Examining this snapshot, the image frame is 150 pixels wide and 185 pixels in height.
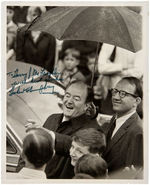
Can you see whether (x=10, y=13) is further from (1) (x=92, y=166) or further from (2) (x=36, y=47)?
(1) (x=92, y=166)

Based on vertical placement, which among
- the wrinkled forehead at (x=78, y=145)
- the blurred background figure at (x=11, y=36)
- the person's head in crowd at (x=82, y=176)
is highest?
the blurred background figure at (x=11, y=36)

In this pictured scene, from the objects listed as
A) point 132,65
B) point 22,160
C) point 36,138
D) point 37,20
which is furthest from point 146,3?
point 22,160

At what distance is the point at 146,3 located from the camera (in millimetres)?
2828

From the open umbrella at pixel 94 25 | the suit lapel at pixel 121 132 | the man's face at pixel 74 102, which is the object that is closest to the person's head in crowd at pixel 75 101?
the man's face at pixel 74 102

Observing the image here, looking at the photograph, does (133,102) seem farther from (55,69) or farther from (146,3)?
(146,3)

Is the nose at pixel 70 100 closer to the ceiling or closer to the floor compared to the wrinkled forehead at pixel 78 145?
closer to the ceiling

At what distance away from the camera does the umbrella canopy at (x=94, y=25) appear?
2.64m

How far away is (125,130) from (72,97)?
63 cm

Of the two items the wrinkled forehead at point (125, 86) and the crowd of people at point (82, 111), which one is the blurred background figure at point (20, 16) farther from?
the wrinkled forehead at point (125, 86)

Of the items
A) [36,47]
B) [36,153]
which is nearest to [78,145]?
[36,153]

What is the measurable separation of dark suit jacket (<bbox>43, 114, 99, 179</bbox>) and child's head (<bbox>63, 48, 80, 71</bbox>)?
513 mm

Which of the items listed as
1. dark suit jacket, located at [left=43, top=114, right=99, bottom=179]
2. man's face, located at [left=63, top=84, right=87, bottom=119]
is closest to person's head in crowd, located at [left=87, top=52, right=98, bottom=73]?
man's face, located at [left=63, top=84, right=87, bottom=119]

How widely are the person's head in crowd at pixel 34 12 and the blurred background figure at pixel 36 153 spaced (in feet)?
3.74

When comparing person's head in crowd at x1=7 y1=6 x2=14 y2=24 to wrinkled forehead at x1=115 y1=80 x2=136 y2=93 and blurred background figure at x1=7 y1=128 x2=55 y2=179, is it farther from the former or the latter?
wrinkled forehead at x1=115 y1=80 x2=136 y2=93
